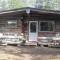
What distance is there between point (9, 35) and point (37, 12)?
355 centimetres

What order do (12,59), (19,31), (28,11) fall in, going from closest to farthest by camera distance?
(12,59) → (28,11) → (19,31)

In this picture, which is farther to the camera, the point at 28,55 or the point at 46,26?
the point at 46,26

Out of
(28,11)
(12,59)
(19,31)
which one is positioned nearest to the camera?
(12,59)

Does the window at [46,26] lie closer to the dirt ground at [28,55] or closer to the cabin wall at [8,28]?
the cabin wall at [8,28]

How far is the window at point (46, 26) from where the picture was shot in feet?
67.5

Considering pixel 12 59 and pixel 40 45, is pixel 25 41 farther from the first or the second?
pixel 12 59

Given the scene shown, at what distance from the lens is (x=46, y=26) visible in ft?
67.8

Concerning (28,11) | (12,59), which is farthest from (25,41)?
(12,59)

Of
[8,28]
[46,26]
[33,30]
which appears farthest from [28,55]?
[8,28]

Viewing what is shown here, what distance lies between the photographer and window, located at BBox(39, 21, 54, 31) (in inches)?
810

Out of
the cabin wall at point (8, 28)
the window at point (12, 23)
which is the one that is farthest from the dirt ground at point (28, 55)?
the window at point (12, 23)

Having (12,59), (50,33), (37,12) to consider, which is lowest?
(12,59)

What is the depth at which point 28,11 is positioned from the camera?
19141mm

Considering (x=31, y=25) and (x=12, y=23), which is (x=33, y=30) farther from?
(x=12, y=23)
